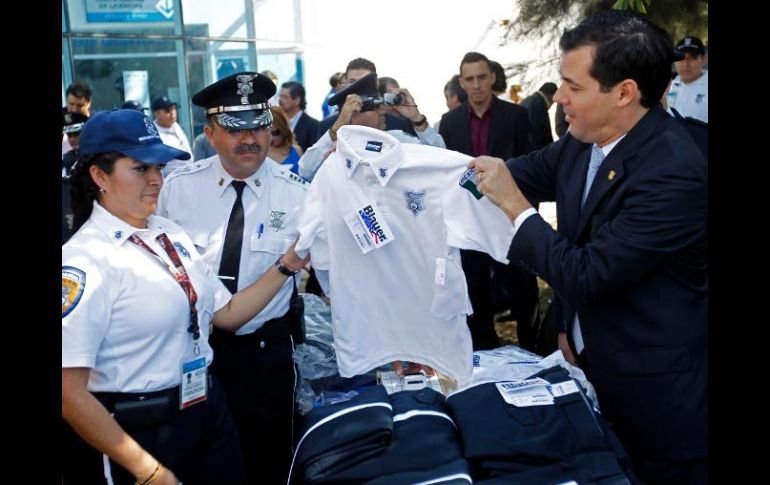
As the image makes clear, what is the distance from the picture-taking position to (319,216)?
288 centimetres

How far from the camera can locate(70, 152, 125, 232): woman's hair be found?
2.29 metres

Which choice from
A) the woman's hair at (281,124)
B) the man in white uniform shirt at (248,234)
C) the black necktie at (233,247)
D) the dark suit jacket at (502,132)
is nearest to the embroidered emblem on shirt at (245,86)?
the man in white uniform shirt at (248,234)

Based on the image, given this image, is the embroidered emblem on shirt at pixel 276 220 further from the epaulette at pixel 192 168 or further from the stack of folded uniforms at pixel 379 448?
the stack of folded uniforms at pixel 379 448

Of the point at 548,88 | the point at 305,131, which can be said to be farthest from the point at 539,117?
the point at 305,131

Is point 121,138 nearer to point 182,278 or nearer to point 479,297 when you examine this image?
point 182,278

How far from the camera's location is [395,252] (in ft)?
9.93

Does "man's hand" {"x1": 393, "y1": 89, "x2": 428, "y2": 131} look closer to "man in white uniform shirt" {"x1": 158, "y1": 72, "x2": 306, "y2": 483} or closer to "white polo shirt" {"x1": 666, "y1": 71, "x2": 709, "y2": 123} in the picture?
"man in white uniform shirt" {"x1": 158, "y1": 72, "x2": 306, "y2": 483}

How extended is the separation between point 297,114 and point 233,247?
486 cm

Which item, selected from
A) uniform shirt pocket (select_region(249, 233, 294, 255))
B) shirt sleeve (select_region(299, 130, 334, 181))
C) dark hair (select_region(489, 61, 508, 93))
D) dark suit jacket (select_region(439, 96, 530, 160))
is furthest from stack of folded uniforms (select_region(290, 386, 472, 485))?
dark hair (select_region(489, 61, 508, 93))

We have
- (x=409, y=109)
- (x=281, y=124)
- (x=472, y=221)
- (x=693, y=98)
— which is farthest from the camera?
(x=693, y=98)

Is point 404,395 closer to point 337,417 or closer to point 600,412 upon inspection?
point 337,417

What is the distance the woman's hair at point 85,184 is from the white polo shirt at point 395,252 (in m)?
0.80
